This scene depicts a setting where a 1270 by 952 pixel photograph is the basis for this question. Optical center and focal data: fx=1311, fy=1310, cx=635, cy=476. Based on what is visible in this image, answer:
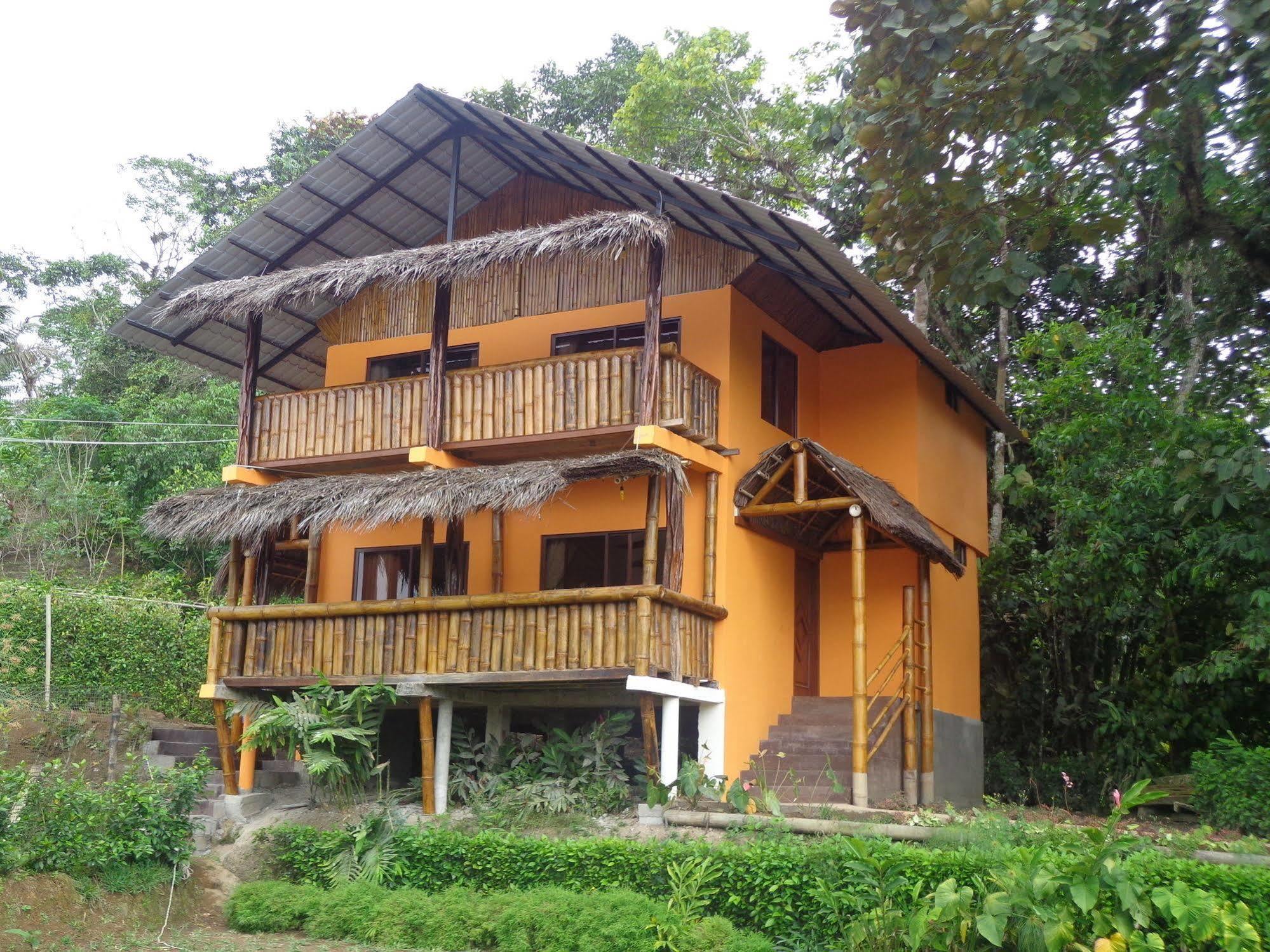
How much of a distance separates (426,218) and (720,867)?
9935 mm

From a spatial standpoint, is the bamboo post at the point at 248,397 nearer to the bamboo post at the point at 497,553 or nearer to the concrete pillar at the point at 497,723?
the bamboo post at the point at 497,553

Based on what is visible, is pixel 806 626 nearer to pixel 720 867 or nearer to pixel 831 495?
pixel 831 495

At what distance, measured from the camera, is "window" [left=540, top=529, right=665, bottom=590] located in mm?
14820

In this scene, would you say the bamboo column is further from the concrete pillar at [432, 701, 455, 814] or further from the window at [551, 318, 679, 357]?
the window at [551, 318, 679, 357]

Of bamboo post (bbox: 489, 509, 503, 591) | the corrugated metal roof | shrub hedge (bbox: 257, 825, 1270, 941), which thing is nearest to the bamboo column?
shrub hedge (bbox: 257, 825, 1270, 941)

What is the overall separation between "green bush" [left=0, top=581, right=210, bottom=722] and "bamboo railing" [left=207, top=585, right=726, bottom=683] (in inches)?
147

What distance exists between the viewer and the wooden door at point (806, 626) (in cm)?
1575

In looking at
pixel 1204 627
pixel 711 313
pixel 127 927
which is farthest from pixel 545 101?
pixel 127 927

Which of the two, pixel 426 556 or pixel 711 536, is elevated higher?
pixel 711 536

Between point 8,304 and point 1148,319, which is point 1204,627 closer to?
point 1148,319

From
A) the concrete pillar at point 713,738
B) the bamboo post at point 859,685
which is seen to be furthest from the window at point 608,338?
the concrete pillar at point 713,738

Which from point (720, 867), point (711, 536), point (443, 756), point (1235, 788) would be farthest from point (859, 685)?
point (443, 756)

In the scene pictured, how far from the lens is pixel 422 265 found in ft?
46.2

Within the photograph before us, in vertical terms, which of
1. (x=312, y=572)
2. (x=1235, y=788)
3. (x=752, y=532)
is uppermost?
(x=752, y=532)
